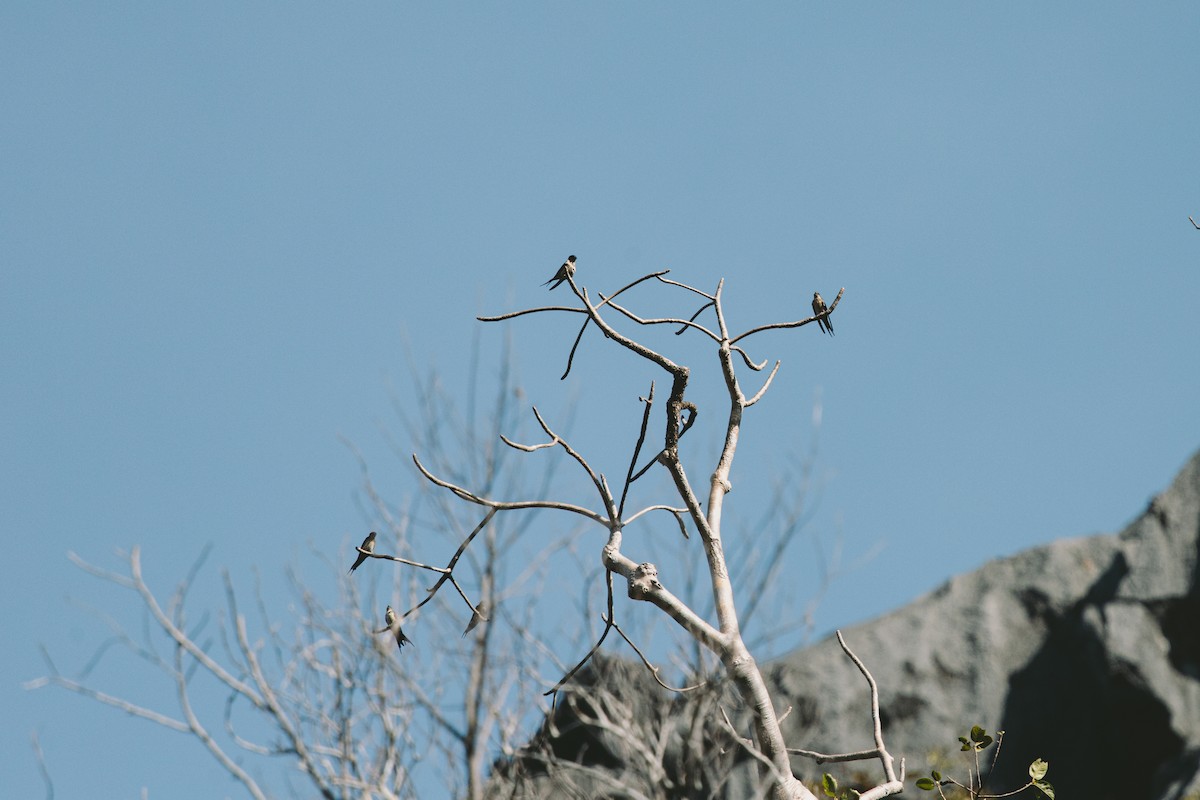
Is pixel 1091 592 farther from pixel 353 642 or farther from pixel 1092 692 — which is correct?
pixel 353 642

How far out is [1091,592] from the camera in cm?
1014

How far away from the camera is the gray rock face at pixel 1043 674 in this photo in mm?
9078

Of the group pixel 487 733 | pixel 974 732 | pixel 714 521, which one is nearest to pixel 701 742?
pixel 487 733

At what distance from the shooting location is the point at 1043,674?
1013 cm

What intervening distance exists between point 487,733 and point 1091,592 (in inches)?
210

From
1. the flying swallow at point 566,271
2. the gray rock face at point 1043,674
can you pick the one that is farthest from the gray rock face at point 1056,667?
the flying swallow at point 566,271

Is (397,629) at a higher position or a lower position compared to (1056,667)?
lower

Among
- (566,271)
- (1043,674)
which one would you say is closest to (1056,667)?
(1043,674)

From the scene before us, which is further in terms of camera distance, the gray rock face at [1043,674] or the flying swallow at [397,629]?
the gray rock face at [1043,674]

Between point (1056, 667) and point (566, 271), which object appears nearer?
point (566, 271)

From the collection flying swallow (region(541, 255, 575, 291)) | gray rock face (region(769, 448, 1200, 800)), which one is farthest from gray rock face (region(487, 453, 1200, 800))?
flying swallow (region(541, 255, 575, 291))

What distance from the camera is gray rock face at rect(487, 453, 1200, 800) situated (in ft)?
29.8

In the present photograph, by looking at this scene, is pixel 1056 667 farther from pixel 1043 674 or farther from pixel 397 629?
pixel 397 629

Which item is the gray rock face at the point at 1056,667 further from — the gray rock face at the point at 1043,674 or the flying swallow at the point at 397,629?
the flying swallow at the point at 397,629
